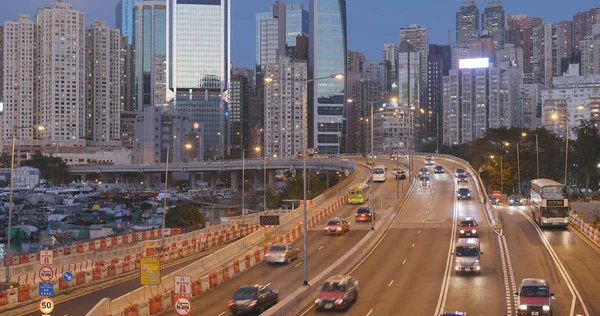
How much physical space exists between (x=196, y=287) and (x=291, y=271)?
286 inches

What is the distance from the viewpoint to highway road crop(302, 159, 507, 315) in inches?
1160

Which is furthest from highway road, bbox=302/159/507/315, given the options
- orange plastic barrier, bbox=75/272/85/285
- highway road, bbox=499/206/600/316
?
orange plastic barrier, bbox=75/272/85/285

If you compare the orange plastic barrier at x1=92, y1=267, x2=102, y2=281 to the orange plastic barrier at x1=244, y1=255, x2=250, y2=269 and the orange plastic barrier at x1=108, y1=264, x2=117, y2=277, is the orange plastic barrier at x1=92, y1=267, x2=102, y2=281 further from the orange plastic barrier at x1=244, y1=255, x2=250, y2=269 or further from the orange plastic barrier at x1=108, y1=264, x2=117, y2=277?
the orange plastic barrier at x1=244, y1=255, x2=250, y2=269

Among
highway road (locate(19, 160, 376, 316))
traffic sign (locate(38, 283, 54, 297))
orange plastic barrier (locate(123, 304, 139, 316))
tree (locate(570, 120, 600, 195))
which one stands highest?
tree (locate(570, 120, 600, 195))

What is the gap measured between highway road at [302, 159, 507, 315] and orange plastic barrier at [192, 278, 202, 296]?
611cm

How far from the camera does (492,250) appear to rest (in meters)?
44.3

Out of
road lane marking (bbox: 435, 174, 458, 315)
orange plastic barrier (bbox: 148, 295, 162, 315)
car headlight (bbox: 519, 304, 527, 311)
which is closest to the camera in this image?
car headlight (bbox: 519, 304, 527, 311)

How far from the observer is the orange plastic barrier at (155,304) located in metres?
28.8

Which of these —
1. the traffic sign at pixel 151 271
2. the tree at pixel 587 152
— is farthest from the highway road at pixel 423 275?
the tree at pixel 587 152

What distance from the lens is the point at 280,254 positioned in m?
41.2

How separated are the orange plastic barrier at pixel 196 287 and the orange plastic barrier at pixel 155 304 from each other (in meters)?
3.45

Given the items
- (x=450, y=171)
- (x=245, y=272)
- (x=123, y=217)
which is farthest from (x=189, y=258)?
(x=123, y=217)

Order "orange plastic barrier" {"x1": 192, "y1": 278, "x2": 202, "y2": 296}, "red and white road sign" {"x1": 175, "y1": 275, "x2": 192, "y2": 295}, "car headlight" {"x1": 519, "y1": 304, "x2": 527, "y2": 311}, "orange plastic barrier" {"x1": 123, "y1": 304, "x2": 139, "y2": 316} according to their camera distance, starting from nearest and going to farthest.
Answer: "red and white road sign" {"x1": 175, "y1": 275, "x2": 192, "y2": 295} < "car headlight" {"x1": 519, "y1": 304, "x2": 527, "y2": 311} < "orange plastic barrier" {"x1": 123, "y1": 304, "x2": 139, "y2": 316} < "orange plastic barrier" {"x1": 192, "y1": 278, "x2": 202, "y2": 296}

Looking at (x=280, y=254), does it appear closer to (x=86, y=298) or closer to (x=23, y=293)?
(x=86, y=298)
